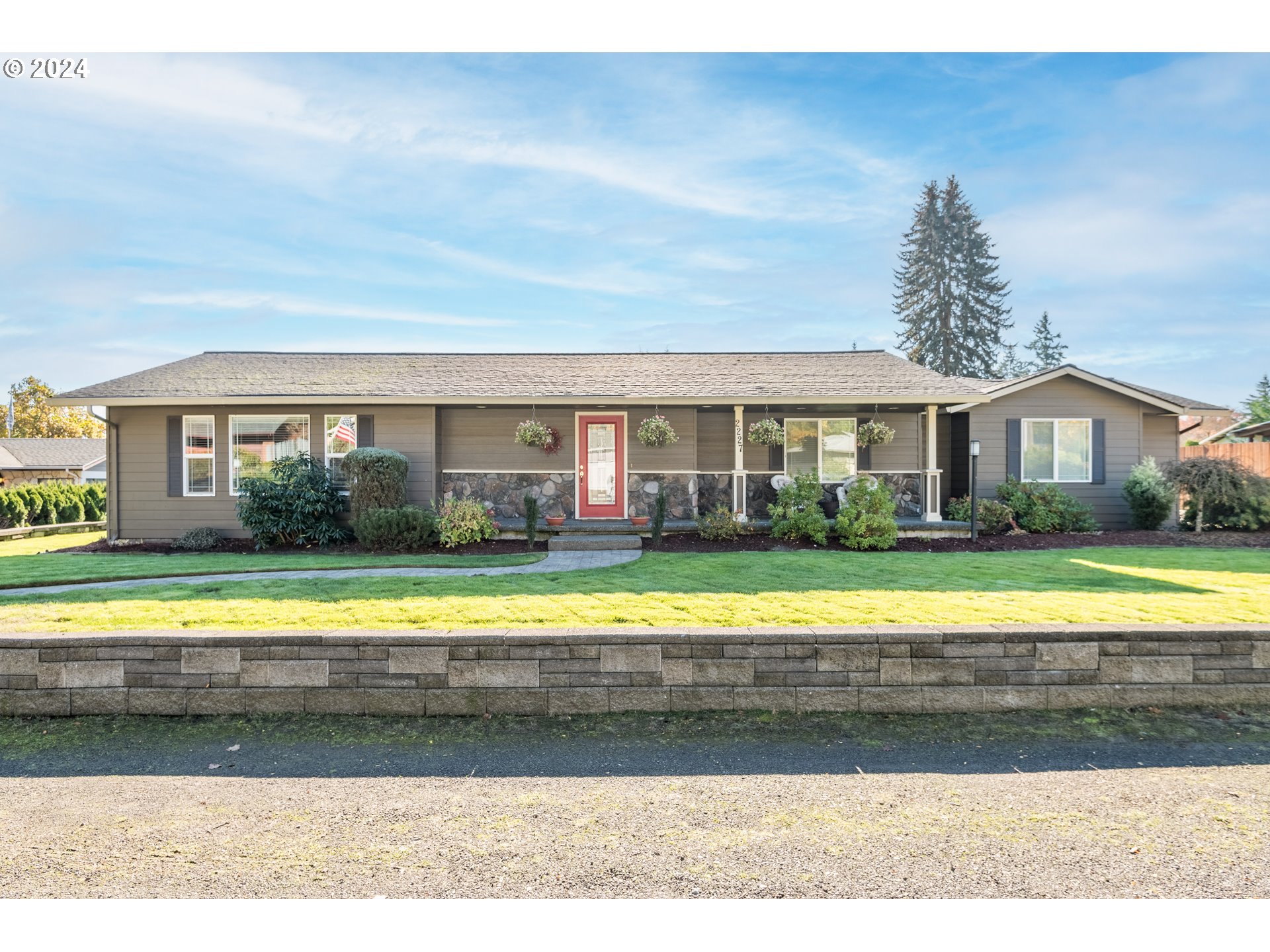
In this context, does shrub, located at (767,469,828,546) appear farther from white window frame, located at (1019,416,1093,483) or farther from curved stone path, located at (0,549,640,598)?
white window frame, located at (1019,416,1093,483)

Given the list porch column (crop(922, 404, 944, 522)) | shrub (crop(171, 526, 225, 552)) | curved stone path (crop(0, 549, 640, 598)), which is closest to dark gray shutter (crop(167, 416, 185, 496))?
shrub (crop(171, 526, 225, 552))

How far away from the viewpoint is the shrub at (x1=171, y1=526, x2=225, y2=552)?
12.0 meters

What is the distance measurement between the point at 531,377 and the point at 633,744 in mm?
11165

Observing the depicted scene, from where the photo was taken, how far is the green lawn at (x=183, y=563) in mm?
8109

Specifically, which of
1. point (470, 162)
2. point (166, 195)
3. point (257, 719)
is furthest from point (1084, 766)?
point (166, 195)

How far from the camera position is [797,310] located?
3656cm

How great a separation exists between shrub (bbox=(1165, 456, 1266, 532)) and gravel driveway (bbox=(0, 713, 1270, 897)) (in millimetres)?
11135

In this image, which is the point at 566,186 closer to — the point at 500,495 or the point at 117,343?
the point at 500,495

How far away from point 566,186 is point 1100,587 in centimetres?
1291

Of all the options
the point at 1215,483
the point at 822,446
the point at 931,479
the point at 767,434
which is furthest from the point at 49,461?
the point at 1215,483

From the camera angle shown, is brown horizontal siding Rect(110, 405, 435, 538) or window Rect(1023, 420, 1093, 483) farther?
window Rect(1023, 420, 1093, 483)

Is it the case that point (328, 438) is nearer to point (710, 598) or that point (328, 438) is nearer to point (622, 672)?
point (710, 598)

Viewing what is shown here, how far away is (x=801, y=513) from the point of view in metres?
11.4

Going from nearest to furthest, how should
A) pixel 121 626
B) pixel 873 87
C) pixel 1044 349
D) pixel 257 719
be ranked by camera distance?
pixel 257 719 < pixel 121 626 < pixel 873 87 < pixel 1044 349
